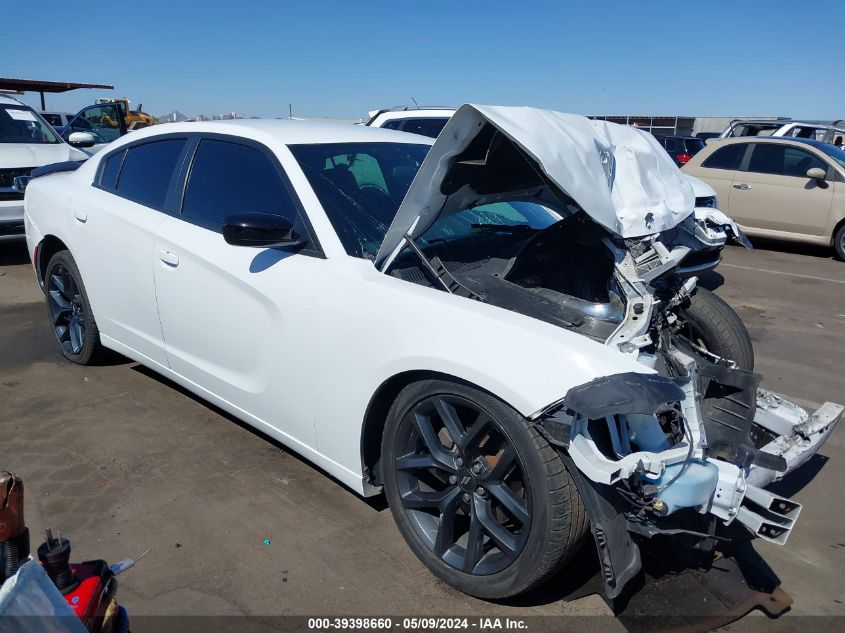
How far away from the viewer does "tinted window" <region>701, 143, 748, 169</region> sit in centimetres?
1080

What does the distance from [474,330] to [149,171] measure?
2574 millimetres

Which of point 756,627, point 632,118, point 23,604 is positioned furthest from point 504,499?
point 632,118

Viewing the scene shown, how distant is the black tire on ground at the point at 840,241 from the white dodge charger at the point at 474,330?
24.3ft

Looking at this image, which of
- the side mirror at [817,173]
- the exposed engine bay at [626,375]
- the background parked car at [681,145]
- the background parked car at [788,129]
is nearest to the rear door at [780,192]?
the side mirror at [817,173]

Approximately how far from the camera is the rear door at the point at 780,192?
10109 millimetres

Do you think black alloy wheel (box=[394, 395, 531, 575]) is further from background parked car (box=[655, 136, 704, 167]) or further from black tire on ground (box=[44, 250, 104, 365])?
background parked car (box=[655, 136, 704, 167])

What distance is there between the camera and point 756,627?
257cm

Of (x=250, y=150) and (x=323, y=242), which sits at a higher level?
(x=250, y=150)

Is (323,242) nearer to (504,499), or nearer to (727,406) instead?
(504,499)

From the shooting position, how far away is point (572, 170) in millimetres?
2740

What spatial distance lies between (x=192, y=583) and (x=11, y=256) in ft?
26.0

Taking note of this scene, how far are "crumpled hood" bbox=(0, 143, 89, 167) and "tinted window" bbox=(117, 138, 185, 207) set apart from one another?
5.00 meters

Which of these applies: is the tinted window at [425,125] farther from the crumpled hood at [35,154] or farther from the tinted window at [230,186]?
the tinted window at [230,186]

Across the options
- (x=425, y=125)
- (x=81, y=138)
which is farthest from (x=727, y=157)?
(x=81, y=138)
